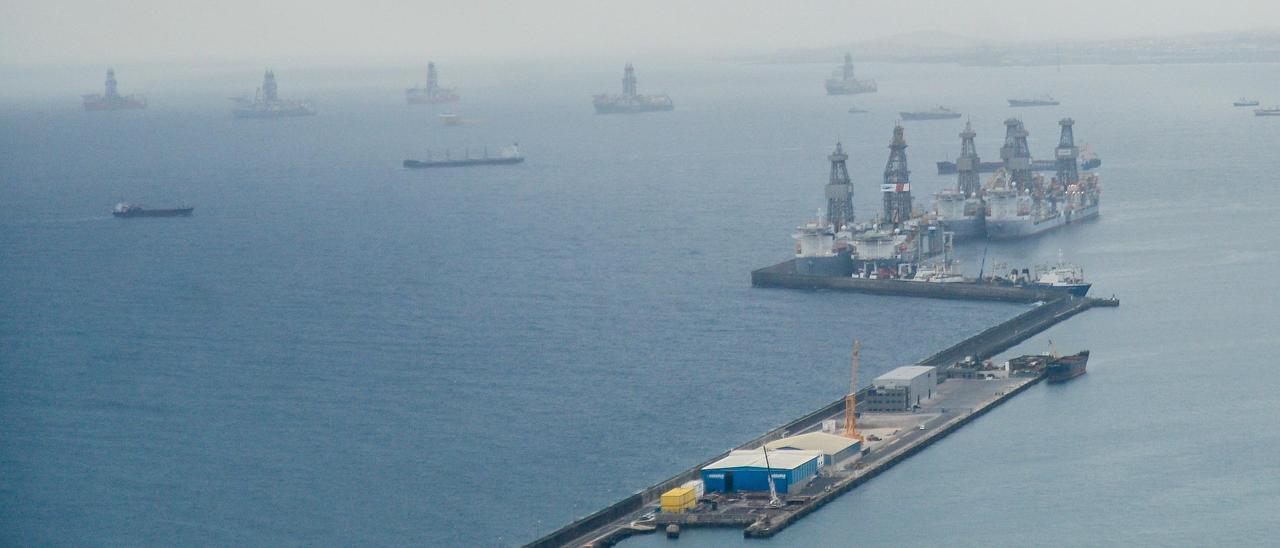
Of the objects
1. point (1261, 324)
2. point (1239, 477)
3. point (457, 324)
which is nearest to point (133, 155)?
point (457, 324)

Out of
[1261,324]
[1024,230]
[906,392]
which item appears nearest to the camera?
[906,392]

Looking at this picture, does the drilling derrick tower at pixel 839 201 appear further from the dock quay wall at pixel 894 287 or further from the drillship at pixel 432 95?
the drillship at pixel 432 95

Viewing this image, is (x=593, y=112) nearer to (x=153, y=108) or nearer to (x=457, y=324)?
(x=153, y=108)

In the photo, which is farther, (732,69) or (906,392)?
(732,69)

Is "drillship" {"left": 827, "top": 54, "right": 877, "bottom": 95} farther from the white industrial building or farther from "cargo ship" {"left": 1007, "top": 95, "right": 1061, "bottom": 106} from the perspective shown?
the white industrial building

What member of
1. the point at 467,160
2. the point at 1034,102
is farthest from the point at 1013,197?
the point at 1034,102
